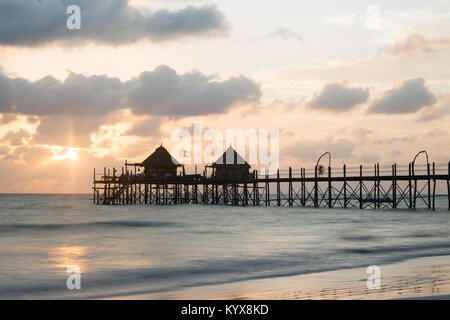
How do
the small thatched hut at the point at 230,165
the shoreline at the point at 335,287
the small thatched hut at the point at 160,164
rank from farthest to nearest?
the small thatched hut at the point at 160,164 < the small thatched hut at the point at 230,165 < the shoreline at the point at 335,287

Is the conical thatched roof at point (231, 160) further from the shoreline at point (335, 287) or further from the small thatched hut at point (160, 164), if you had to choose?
the shoreline at point (335, 287)

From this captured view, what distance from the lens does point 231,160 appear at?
67.9 m

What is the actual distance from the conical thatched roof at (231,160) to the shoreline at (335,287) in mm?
54186

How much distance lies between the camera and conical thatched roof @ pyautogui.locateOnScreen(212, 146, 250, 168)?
6700 cm

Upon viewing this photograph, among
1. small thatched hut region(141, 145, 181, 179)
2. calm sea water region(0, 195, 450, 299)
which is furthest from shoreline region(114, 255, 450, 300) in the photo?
small thatched hut region(141, 145, 181, 179)

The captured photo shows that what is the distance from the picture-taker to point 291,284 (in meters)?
10.6

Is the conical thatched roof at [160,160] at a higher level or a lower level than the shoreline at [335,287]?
higher

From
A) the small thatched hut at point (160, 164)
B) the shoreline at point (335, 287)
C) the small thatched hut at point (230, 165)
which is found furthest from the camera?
the small thatched hut at point (160, 164)

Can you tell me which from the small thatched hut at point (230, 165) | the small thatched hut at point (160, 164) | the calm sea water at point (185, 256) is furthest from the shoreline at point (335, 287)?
the small thatched hut at point (160, 164)

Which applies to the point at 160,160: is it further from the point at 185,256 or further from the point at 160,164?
the point at 185,256

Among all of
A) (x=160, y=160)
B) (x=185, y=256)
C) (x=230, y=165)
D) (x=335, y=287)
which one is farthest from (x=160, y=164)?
(x=335, y=287)

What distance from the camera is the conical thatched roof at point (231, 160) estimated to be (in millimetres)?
67000

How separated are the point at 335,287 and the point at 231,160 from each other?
191 feet
